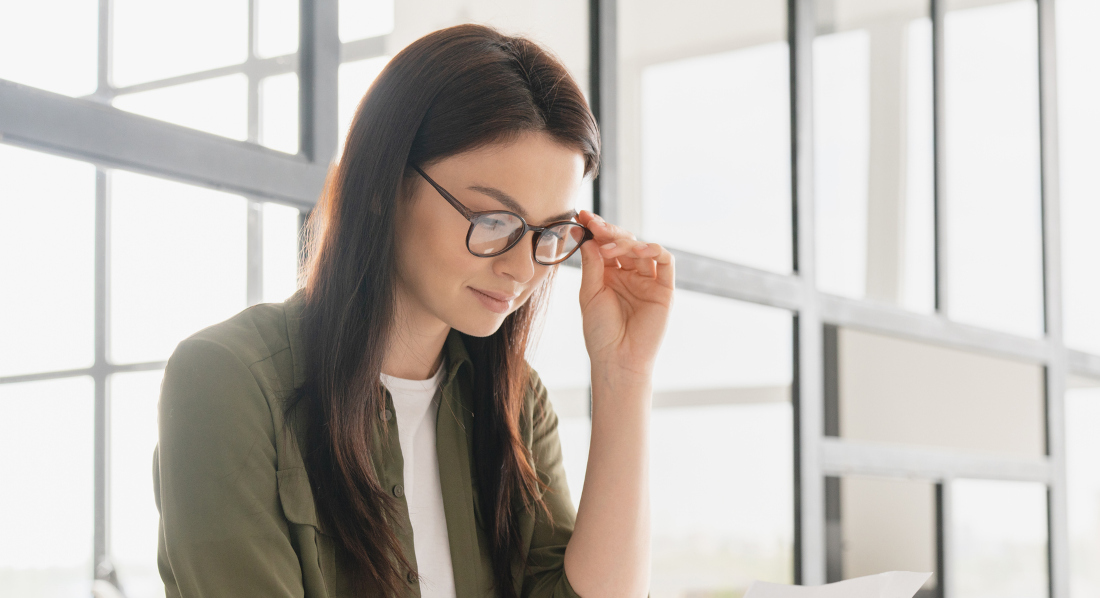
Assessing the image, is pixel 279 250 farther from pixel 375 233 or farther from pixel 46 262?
pixel 375 233

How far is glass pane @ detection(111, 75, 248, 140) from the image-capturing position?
4.24ft

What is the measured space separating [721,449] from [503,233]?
4.82 ft

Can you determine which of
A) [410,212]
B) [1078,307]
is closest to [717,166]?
[410,212]

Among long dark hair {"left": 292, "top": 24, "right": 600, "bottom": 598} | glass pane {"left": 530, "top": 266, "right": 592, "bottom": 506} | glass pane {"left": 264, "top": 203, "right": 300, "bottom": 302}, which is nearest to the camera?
long dark hair {"left": 292, "top": 24, "right": 600, "bottom": 598}

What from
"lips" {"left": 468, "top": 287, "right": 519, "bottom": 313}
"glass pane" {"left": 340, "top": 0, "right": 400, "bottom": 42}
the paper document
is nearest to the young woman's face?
"lips" {"left": 468, "top": 287, "right": 519, "bottom": 313}

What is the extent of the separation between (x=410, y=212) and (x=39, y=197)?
19.9 inches

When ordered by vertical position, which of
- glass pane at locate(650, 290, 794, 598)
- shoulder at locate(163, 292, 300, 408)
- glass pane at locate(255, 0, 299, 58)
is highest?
glass pane at locate(255, 0, 299, 58)

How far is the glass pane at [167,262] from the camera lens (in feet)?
4.18

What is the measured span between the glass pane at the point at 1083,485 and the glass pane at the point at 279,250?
11.5ft

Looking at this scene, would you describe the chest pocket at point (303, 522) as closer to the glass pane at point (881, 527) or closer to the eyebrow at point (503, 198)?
the eyebrow at point (503, 198)

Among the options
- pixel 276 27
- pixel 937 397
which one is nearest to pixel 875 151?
pixel 937 397

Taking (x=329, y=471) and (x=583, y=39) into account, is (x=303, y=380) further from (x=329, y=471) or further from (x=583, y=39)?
(x=583, y=39)

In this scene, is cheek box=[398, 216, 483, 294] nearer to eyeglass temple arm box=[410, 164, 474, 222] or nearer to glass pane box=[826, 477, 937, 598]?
eyeglass temple arm box=[410, 164, 474, 222]

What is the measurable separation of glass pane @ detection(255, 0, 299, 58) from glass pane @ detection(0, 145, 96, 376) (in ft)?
1.16
